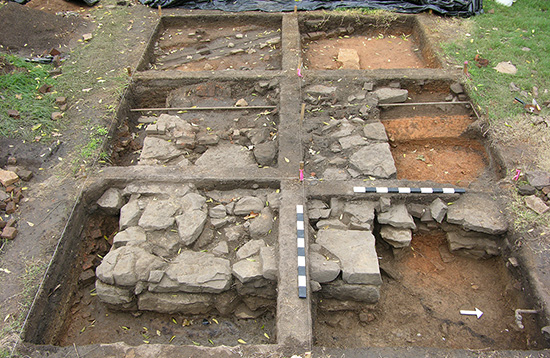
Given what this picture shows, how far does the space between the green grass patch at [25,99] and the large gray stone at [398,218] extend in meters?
4.49

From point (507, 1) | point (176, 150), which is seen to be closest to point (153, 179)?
point (176, 150)

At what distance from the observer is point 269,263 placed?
3.87 m

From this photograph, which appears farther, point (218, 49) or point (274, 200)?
point (218, 49)

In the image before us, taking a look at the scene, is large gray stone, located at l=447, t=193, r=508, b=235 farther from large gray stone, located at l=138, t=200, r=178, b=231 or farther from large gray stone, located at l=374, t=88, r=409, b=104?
large gray stone, located at l=138, t=200, r=178, b=231

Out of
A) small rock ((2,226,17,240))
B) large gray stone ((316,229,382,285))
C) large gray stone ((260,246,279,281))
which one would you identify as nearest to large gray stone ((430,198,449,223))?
large gray stone ((316,229,382,285))

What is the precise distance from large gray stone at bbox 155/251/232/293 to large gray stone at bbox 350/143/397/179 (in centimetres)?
200

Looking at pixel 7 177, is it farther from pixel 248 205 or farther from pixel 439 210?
pixel 439 210

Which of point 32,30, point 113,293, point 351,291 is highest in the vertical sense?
point 32,30

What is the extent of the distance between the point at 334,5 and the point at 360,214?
5613mm

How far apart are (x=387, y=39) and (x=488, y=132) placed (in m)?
3.49

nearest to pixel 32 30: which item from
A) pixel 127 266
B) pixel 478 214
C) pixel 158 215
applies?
pixel 158 215

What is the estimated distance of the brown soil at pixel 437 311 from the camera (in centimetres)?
380

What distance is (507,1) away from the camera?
8336 millimetres

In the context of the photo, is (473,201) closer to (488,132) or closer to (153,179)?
(488,132)
